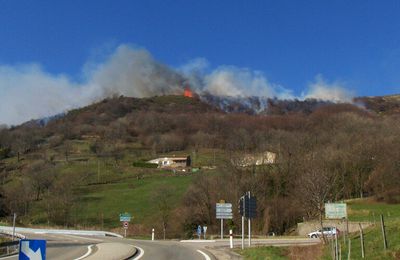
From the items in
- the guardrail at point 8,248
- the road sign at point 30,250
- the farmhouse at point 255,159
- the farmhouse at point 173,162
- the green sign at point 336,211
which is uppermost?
the farmhouse at point 173,162

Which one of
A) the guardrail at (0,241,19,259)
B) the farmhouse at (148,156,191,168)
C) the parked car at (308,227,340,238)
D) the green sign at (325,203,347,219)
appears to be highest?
the farmhouse at (148,156,191,168)

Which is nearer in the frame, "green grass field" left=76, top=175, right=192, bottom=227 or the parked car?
the parked car

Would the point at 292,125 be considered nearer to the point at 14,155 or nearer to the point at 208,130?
the point at 208,130

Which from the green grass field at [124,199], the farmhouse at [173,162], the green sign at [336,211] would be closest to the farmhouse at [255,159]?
the green grass field at [124,199]

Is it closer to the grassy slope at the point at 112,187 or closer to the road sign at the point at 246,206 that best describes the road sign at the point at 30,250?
the road sign at the point at 246,206

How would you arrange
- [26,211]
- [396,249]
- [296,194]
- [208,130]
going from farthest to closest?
[208,130] → [26,211] → [296,194] → [396,249]

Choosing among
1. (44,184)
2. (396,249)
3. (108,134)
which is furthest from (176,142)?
(396,249)

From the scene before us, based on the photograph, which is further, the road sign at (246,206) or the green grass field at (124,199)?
the green grass field at (124,199)

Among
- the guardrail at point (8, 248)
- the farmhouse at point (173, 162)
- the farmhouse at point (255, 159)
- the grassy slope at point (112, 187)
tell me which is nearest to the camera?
the guardrail at point (8, 248)

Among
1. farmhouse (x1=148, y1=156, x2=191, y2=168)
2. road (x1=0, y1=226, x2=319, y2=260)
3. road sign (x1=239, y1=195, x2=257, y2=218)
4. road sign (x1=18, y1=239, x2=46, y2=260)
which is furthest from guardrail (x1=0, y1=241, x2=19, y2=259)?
farmhouse (x1=148, y1=156, x2=191, y2=168)

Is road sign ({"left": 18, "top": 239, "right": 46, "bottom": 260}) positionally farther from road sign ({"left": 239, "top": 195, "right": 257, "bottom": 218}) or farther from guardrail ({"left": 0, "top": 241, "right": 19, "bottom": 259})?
guardrail ({"left": 0, "top": 241, "right": 19, "bottom": 259})

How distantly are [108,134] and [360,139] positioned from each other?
4549 inches

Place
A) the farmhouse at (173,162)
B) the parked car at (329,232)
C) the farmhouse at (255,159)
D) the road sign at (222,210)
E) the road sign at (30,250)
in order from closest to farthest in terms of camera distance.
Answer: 1. the road sign at (30,250)
2. the parked car at (329,232)
3. the road sign at (222,210)
4. the farmhouse at (255,159)
5. the farmhouse at (173,162)

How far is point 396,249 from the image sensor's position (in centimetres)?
1542
